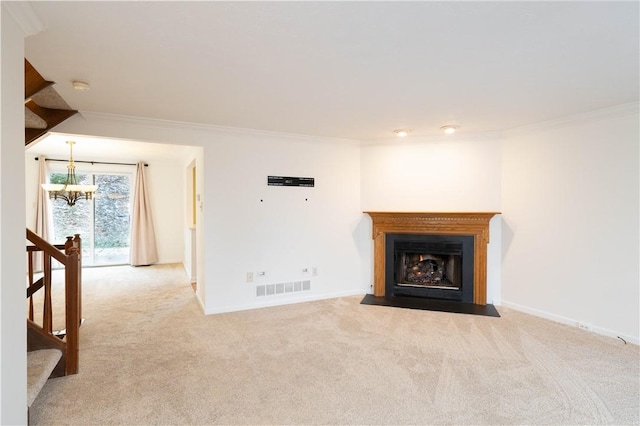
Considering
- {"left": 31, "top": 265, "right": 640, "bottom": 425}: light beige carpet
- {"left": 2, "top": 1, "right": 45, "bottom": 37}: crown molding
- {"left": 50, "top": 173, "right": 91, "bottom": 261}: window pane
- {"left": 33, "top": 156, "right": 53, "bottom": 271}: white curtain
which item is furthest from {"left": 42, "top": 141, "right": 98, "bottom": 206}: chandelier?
{"left": 2, "top": 1, "right": 45, "bottom": 37}: crown molding

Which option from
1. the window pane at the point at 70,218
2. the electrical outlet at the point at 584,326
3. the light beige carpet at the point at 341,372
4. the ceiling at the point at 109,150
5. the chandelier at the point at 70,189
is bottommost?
the light beige carpet at the point at 341,372

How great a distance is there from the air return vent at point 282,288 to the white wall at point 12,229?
2.56m

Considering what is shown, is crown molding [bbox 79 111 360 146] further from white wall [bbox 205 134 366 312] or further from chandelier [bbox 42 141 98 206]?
chandelier [bbox 42 141 98 206]

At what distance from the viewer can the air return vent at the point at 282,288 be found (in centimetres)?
408

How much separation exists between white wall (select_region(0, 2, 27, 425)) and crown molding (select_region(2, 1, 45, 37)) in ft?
0.04

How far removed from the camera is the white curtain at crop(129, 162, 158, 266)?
6852mm

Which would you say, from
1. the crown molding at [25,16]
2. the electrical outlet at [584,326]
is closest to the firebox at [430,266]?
the electrical outlet at [584,326]

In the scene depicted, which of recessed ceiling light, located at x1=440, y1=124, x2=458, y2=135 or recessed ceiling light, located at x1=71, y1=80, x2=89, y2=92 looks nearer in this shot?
recessed ceiling light, located at x1=71, y1=80, x2=89, y2=92

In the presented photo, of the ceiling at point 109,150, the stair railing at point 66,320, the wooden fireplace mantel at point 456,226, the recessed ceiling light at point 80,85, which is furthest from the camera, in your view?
the ceiling at point 109,150

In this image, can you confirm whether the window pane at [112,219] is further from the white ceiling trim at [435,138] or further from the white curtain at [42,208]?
the white ceiling trim at [435,138]

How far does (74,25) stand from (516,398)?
3.48 metres

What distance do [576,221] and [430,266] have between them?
179cm

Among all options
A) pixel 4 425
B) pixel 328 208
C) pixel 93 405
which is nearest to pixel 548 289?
pixel 328 208

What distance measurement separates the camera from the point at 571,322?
3.39 m
